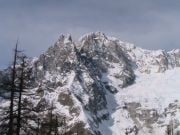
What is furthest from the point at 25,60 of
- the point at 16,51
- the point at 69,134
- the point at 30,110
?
the point at 69,134

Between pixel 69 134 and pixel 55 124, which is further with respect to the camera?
pixel 69 134

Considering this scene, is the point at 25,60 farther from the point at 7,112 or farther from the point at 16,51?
the point at 7,112

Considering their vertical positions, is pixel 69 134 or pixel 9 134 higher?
pixel 69 134

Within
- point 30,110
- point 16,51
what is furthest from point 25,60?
point 30,110

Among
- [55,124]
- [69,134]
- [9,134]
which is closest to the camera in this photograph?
[9,134]

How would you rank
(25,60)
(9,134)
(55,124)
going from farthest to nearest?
(55,124)
(25,60)
(9,134)

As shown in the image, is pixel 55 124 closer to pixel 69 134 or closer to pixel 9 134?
pixel 69 134

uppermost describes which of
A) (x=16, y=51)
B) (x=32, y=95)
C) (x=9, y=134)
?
(x=16, y=51)

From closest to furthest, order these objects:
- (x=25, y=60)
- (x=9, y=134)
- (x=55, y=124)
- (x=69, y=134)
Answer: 1. (x=9, y=134)
2. (x=25, y=60)
3. (x=55, y=124)
4. (x=69, y=134)

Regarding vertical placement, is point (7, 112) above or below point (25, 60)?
below
